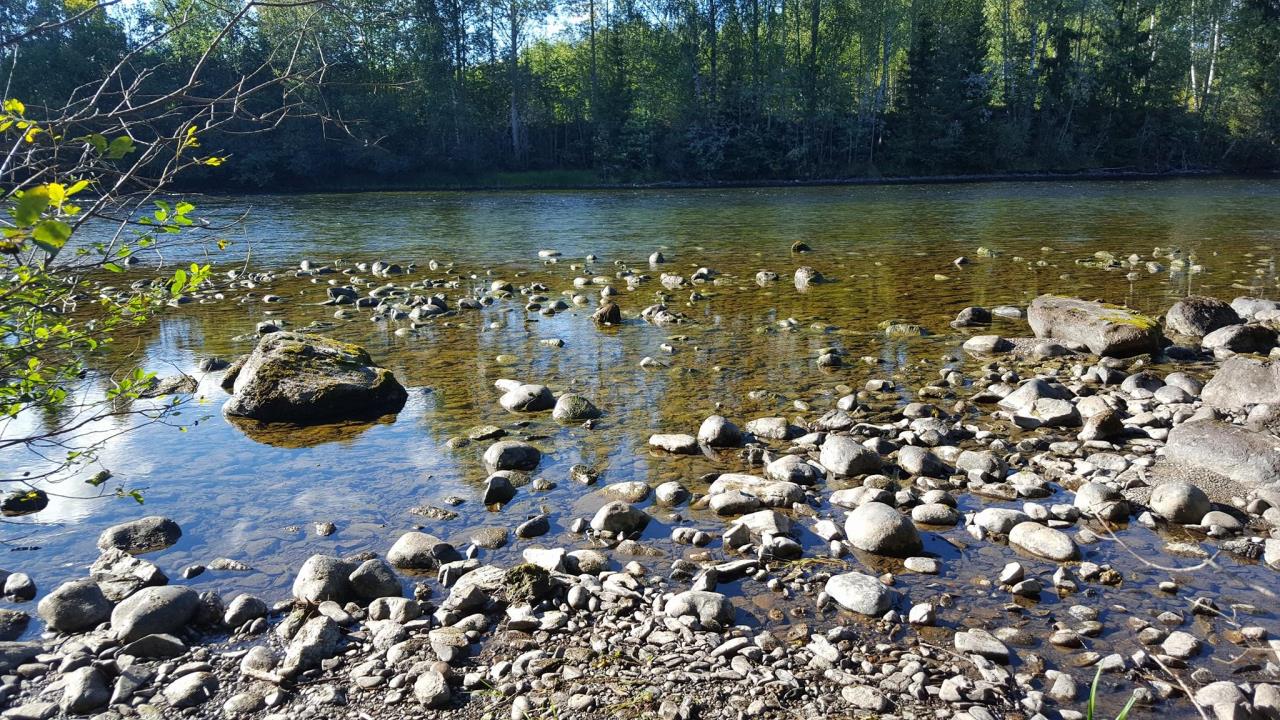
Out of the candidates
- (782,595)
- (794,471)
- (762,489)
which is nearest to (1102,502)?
(794,471)

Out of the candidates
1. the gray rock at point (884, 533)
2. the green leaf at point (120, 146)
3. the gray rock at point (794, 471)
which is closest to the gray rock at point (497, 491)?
the gray rock at point (794, 471)

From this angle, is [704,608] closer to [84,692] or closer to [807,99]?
[84,692]

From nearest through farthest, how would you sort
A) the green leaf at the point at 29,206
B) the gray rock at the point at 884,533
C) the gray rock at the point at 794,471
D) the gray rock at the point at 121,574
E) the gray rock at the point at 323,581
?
the green leaf at the point at 29,206, the gray rock at the point at 323,581, the gray rock at the point at 121,574, the gray rock at the point at 884,533, the gray rock at the point at 794,471

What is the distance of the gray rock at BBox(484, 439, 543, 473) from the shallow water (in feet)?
0.38

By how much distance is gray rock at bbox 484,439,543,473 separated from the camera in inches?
232

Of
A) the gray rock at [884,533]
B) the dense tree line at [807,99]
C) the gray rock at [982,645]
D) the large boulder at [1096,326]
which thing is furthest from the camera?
the dense tree line at [807,99]

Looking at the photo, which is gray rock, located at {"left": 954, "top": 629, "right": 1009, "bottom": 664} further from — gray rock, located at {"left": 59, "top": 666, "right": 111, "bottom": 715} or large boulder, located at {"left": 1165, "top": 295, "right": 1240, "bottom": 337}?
large boulder, located at {"left": 1165, "top": 295, "right": 1240, "bottom": 337}

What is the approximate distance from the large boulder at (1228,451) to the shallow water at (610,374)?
1.09 m

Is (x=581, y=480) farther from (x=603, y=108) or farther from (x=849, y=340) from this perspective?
(x=603, y=108)

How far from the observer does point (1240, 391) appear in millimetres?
6566

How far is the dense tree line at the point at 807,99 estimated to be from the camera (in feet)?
175

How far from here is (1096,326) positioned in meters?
8.76

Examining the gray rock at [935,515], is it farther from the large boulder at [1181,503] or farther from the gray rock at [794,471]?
the large boulder at [1181,503]

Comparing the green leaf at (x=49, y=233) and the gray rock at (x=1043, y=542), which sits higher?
the green leaf at (x=49, y=233)
